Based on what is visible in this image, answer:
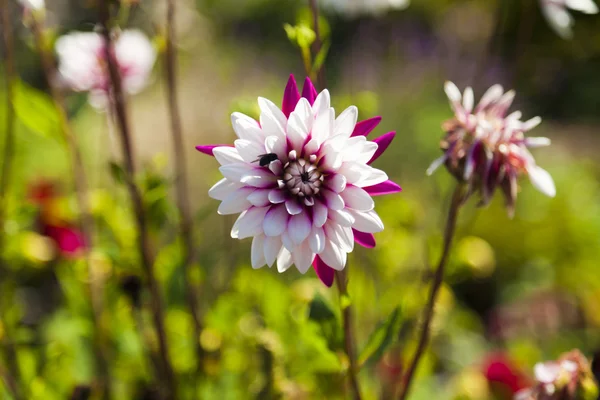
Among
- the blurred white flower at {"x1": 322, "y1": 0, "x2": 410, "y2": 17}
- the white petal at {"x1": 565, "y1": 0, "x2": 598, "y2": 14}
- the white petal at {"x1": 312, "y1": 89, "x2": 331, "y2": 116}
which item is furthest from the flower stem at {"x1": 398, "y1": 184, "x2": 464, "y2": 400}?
the blurred white flower at {"x1": 322, "y1": 0, "x2": 410, "y2": 17}

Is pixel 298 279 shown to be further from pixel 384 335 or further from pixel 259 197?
pixel 259 197

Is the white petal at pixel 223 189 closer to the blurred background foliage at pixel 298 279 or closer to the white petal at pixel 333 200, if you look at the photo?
the white petal at pixel 333 200

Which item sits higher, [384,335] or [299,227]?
[299,227]

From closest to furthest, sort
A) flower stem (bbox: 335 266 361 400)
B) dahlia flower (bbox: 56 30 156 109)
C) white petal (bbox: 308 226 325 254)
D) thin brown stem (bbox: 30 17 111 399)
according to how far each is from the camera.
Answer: white petal (bbox: 308 226 325 254), flower stem (bbox: 335 266 361 400), thin brown stem (bbox: 30 17 111 399), dahlia flower (bbox: 56 30 156 109)

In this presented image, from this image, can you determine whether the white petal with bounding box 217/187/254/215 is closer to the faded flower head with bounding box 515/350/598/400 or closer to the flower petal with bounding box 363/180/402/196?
the flower petal with bounding box 363/180/402/196

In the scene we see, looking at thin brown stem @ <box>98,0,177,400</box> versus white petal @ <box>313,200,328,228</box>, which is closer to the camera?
white petal @ <box>313,200,328,228</box>

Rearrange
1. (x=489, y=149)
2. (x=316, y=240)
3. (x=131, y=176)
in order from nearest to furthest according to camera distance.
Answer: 1. (x=316, y=240)
2. (x=489, y=149)
3. (x=131, y=176)

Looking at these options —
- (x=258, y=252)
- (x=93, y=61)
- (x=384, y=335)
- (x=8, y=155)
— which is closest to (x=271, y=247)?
(x=258, y=252)

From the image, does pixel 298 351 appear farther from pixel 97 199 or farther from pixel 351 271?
pixel 97 199
